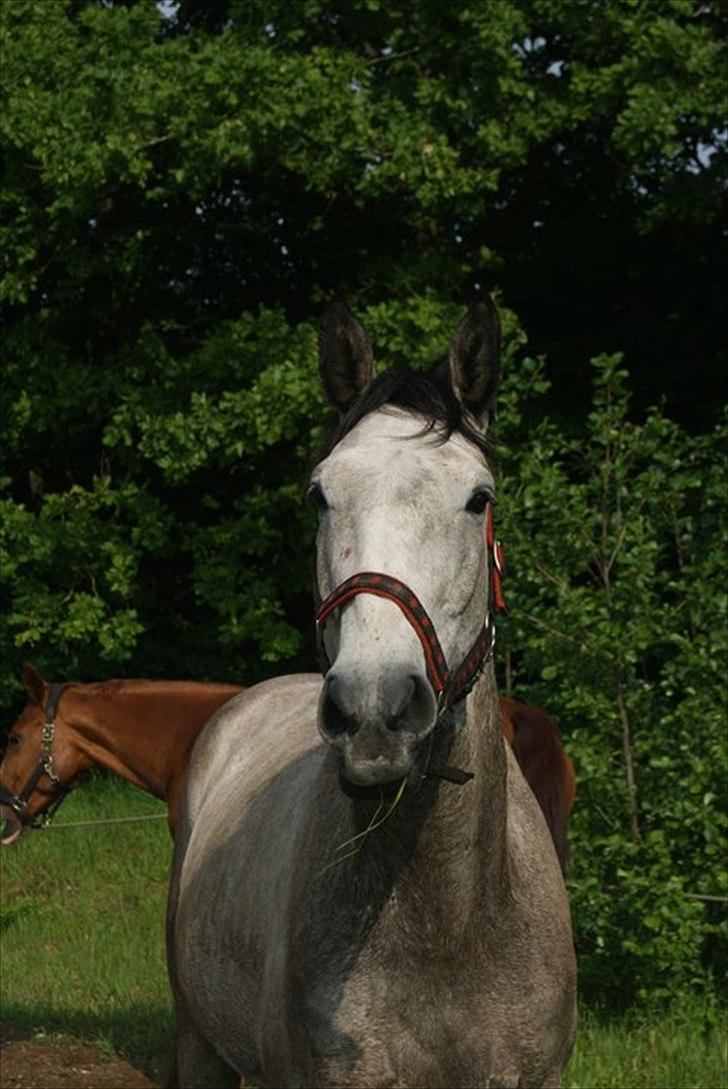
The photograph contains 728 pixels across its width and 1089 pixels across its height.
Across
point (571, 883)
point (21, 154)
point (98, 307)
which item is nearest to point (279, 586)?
point (98, 307)

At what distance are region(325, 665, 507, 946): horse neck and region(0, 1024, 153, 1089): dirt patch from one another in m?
4.25

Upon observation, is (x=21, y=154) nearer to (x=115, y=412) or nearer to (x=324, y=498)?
(x=115, y=412)

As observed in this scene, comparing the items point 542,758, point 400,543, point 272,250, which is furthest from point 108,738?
point 272,250

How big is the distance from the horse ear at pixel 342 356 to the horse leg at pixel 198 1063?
2.40 meters

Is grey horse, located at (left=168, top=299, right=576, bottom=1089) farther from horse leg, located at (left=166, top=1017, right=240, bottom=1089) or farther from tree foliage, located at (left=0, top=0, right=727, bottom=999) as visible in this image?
tree foliage, located at (left=0, top=0, right=727, bottom=999)

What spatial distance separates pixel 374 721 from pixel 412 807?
0.55 meters

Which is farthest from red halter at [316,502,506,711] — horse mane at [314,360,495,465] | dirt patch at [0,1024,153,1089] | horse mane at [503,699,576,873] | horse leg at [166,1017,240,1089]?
dirt patch at [0,1024,153,1089]

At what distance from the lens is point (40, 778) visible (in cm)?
834

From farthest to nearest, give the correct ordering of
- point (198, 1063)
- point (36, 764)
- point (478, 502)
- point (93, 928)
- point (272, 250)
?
1. point (272, 250)
2. point (93, 928)
3. point (36, 764)
4. point (198, 1063)
5. point (478, 502)

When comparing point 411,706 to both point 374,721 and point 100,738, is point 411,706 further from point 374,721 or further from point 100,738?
point 100,738

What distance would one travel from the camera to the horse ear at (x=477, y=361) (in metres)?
3.22

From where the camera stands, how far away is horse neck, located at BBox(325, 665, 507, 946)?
10.2 ft

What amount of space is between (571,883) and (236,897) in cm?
327

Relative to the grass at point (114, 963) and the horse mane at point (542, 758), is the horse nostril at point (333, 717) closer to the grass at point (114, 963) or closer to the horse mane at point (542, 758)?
the horse mane at point (542, 758)
